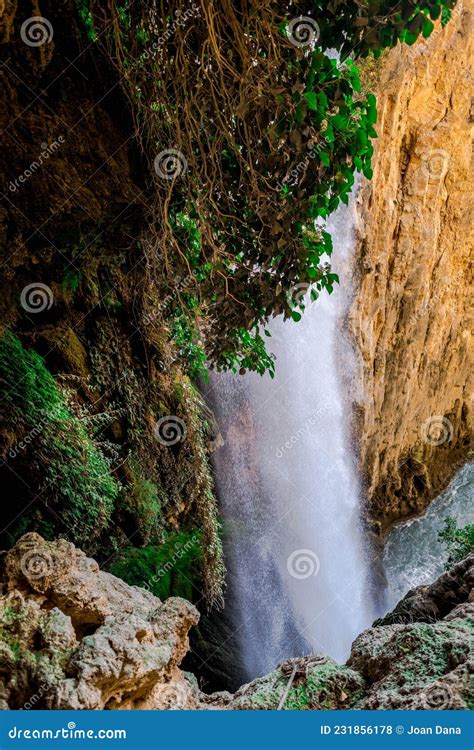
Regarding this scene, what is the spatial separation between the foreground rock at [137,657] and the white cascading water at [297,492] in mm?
4620

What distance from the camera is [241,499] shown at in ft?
28.6

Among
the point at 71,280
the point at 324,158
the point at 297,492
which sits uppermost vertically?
the point at 324,158

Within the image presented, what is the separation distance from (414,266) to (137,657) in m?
12.3

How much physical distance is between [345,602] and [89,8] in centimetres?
1110

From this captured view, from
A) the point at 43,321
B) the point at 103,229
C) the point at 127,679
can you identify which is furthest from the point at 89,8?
the point at 127,679

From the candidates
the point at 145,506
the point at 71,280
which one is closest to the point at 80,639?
the point at 145,506

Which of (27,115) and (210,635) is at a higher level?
(27,115)

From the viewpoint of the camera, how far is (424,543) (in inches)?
517

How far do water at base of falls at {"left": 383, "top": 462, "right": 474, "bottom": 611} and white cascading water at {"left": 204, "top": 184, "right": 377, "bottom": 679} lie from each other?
1030mm

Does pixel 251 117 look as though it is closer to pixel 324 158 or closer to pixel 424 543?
pixel 324 158

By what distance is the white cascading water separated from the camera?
26.5 ft

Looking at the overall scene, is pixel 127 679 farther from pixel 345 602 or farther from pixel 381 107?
pixel 381 107

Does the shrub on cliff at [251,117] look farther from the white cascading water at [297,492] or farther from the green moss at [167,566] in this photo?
the white cascading water at [297,492]

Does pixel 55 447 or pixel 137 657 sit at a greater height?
pixel 55 447
